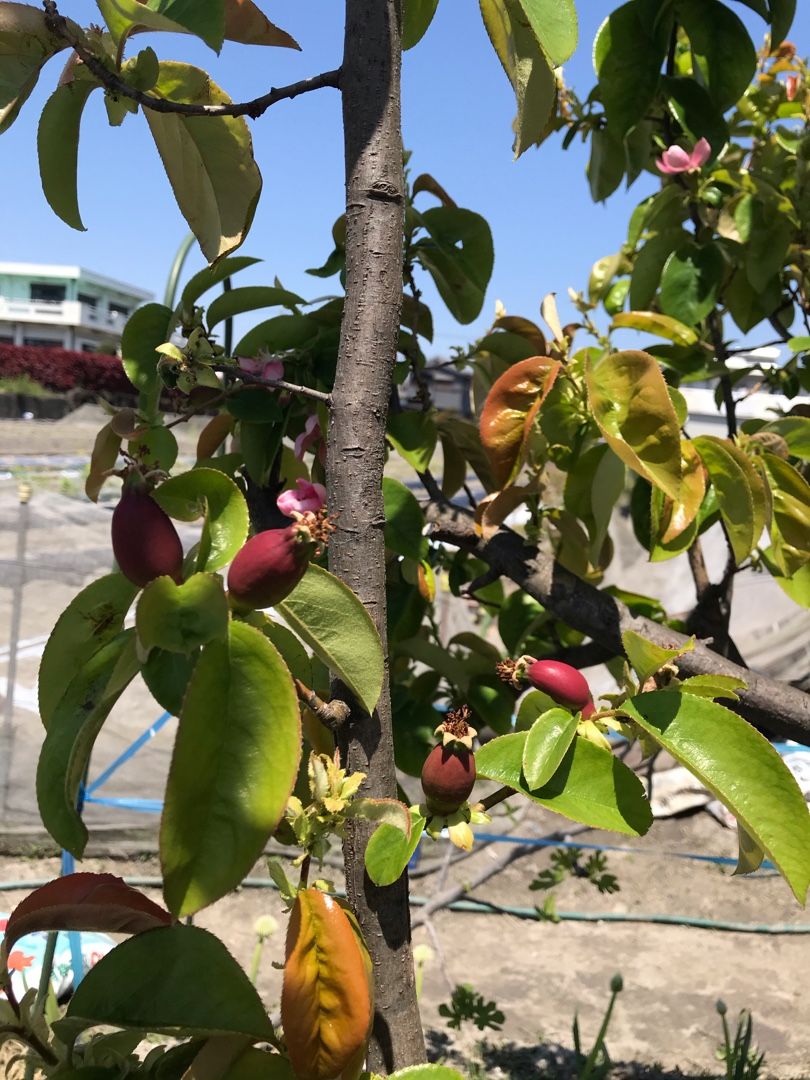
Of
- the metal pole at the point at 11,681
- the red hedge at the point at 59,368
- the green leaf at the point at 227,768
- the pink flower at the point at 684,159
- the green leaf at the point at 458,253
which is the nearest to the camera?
the green leaf at the point at 227,768

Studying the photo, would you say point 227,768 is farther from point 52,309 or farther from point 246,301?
point 52,309

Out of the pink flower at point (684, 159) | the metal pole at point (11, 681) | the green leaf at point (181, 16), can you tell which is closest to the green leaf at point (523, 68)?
the green leaf at point (181, 16)

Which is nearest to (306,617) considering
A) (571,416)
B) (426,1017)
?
(571,416)

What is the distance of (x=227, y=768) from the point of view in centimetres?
36

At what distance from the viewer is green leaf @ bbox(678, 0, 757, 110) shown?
2.72 ft

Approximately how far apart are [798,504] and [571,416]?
21 cm

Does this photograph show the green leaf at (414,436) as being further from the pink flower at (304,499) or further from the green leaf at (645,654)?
the green leaf at (645,654)

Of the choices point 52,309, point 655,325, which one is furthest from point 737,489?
point 52,309

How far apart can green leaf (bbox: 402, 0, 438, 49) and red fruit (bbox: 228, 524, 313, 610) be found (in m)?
0.43

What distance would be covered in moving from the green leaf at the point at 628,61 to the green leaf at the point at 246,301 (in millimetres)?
358

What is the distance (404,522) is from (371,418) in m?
0.28

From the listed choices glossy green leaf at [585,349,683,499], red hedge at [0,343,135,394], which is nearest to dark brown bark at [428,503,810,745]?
glossy green leaf at [585,349,683,499]

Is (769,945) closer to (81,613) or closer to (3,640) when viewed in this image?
(81,613)

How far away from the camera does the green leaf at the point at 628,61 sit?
853 mm
